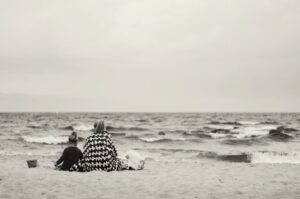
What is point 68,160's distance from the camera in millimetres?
10508

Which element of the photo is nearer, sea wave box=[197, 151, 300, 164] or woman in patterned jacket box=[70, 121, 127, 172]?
woman in patterned jacket box=[70, 121, 127, 172]

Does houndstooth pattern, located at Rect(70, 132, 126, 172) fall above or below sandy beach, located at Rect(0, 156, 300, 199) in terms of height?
above

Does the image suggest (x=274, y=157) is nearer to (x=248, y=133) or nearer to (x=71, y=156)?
(x=71, y=156)

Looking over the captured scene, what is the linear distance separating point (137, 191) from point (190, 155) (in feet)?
32.9

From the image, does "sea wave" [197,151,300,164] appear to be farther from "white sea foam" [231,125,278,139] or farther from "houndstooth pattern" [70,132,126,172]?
"white sea foam" [231,125,278,139]

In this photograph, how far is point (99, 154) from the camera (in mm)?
10188

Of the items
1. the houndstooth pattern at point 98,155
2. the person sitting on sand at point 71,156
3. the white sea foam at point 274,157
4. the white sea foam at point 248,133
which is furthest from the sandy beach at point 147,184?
the white sea foam at point 248,133

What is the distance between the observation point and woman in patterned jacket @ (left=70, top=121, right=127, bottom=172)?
10.0m

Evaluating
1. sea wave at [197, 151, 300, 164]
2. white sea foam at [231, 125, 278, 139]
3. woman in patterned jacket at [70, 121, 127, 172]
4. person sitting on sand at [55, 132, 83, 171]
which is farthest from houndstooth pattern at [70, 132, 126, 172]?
white sea foam at [231, 125, 278, 139]

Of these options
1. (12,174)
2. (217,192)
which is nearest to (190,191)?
(217,192)

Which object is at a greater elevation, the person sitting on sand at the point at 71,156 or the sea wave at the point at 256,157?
the person sitting on sand at the point at 71,156

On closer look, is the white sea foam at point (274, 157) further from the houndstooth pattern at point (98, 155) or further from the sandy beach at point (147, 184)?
the houndstooth pattern at point (98, 155)

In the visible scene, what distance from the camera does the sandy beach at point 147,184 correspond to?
24.9ft

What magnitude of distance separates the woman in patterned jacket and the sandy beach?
384 mm
